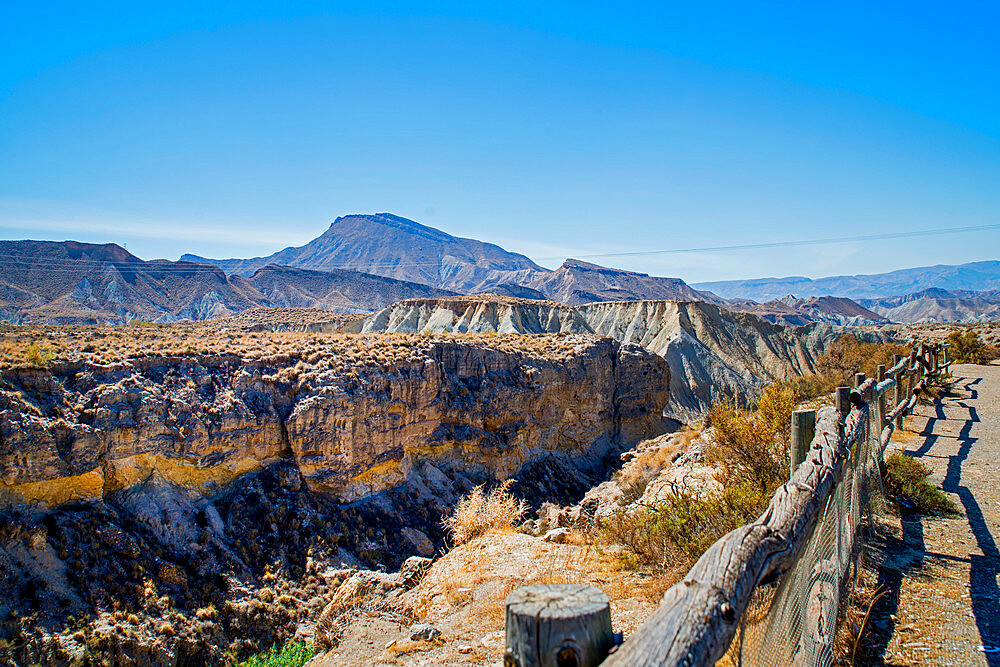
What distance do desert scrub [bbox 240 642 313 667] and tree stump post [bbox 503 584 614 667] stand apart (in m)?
12.9

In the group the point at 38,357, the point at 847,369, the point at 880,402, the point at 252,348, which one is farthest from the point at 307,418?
the point at 847,369

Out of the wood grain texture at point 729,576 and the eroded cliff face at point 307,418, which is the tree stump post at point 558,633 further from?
the eroded cliff face at point 307,418

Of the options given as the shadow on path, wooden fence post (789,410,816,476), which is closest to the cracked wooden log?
wooden fence post (789,410,816,476)

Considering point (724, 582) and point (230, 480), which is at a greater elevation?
point (724, 582)

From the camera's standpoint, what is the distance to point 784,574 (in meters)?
2.97

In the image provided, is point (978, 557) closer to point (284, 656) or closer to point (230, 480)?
point (284, 656)

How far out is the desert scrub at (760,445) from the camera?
6570 mm

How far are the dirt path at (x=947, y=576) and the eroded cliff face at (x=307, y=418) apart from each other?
703 inches

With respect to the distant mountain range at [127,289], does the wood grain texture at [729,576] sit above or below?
below

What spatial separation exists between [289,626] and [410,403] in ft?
33.9

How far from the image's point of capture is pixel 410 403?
2412 centimetres

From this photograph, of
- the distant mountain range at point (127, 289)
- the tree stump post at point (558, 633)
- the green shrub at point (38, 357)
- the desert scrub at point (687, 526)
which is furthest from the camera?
the distant mountain range at point (127, 289)

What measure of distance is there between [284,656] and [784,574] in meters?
14.1

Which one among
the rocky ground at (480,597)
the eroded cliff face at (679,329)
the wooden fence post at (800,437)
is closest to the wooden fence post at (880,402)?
the rocky ground at (480,597)
